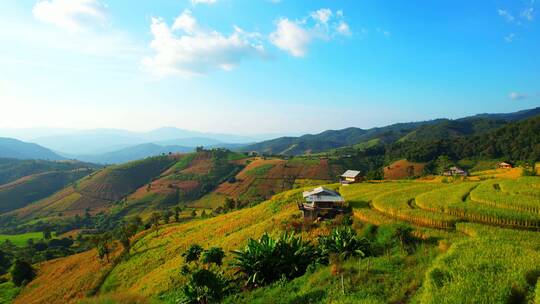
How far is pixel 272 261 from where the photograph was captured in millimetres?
23594

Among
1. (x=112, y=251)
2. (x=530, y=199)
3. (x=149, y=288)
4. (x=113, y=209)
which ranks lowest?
(x=113, y=209)

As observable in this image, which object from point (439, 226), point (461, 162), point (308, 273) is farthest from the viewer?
point (461, 162)

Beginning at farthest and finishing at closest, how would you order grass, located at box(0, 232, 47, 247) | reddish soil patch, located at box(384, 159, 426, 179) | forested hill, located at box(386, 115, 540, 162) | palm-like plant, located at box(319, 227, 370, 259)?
1. reddish soil patch, located at box(384, 159, 426, 179)
2. forested hill, located at box(386, 115, 540, 162)
3. grass, located at box(0, 232, 47, 247)
4. palm-like plant, located at box(319, 227, 370, 259)

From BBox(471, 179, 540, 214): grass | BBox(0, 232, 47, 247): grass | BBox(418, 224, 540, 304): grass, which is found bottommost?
BBox(0, 232, 47, 247): grass

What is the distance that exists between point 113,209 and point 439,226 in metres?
204

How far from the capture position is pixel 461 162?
573 feet

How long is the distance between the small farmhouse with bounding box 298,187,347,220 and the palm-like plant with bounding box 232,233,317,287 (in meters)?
16.1

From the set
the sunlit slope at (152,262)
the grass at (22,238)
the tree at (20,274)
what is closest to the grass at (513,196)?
the sunlit slope at (152,262)

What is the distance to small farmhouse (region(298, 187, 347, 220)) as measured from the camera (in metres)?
40.7

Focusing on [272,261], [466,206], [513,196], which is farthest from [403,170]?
[272,261]

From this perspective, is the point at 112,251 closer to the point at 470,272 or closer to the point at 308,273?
the point at 308,273

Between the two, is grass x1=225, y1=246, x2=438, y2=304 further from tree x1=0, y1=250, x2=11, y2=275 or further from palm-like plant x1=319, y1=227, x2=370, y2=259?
tree x1=0, y1=250, x2=11, y2=275

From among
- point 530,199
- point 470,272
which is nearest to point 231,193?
point 530,199

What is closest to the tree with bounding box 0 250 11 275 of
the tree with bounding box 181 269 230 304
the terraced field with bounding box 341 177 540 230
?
the tree with bounding box 181 269 230 304
